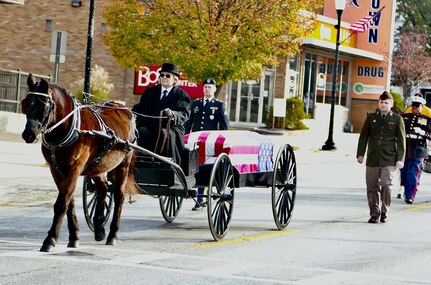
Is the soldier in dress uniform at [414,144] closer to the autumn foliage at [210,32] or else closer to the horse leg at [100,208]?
the horse leg at [100,208]

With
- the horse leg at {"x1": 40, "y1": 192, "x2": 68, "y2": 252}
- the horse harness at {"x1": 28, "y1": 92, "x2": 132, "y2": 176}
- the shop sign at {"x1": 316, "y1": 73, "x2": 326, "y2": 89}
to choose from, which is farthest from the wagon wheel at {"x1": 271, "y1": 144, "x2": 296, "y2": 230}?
the shop sign at {"x1": 316, "y1": 73, "x2": 326, "y2": 89}

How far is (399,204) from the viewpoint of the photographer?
18797 mm

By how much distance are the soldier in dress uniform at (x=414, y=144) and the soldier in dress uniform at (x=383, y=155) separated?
3319mm

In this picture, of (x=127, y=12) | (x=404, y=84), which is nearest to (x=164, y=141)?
(x=127, y=12)

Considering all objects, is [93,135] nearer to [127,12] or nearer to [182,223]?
[182,223]

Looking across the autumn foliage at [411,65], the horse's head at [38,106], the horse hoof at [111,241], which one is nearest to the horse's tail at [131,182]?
the horse hoof at [111,241]

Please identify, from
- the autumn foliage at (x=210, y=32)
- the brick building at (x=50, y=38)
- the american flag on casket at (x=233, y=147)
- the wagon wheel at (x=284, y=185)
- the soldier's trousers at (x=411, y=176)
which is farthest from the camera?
the brick building at (x=50, y=38)

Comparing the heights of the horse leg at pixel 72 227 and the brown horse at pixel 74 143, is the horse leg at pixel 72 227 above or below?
below

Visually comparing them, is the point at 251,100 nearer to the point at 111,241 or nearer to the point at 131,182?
the point at 131,182

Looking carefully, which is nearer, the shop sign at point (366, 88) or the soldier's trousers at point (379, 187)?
the soldier's trousers at point (379, 187)

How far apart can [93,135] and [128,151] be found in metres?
0.99

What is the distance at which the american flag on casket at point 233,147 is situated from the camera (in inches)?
515

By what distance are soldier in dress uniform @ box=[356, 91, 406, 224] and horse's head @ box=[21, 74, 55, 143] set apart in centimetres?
677

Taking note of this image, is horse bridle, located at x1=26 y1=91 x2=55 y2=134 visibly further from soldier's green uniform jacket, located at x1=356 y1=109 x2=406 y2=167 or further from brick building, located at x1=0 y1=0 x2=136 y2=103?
brick building, located at x1=0 y1=0 x2=136 y2=103
